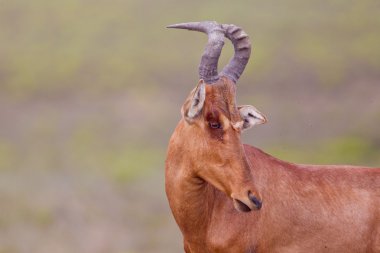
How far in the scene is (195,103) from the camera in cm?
1395

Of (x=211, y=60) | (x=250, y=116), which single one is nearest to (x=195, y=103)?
(x=211, y=60)

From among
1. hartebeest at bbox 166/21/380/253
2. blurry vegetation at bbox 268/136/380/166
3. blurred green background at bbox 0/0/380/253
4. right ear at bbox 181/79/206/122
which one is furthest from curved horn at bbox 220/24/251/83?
blurry vegetation at bbox 268/136/380/166

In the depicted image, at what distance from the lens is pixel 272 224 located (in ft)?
48.7

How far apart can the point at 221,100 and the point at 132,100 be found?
1364 centimetres

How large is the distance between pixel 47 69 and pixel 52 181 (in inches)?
229

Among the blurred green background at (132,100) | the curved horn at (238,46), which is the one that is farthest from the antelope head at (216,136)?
the blurred green background at (132,100)

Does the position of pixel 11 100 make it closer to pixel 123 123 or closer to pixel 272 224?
pixel 123 123

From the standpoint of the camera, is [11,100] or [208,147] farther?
[11,100]

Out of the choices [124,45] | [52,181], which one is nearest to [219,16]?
[124,45]

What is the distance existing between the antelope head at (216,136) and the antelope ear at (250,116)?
17 centimetres

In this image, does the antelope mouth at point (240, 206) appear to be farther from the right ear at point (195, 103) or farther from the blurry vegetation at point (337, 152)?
the blurry vegetation at point (337, 152)

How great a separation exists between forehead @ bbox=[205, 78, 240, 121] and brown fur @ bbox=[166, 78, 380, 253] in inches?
0.5

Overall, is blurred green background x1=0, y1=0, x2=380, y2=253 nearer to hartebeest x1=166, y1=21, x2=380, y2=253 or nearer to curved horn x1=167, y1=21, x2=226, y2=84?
hartebeest x1=166, y1=21, x2=380, y2=253

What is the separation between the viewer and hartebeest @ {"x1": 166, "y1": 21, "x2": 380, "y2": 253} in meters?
14.0
